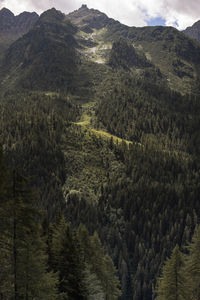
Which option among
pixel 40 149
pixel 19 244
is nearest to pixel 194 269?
pixel 19 244

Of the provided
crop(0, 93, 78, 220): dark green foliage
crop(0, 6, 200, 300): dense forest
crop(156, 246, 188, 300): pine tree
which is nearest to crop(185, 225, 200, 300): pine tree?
crop(0, 6, 200, 300): dense forest

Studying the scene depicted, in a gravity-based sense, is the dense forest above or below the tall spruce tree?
below

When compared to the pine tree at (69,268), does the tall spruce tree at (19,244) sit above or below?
above

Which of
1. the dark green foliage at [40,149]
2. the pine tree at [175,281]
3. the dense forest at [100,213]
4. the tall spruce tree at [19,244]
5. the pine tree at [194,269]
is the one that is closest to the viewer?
the tall spruce tree at [19,244]

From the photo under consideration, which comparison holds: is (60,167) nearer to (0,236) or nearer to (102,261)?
(102,261)

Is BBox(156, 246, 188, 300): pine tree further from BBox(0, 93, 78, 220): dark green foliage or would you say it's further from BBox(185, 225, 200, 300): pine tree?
BBox(0, 93, 78, 220): dark green foliage

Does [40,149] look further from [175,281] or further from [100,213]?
[175,281]

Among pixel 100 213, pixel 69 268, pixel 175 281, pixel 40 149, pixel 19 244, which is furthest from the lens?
pixel 40 149

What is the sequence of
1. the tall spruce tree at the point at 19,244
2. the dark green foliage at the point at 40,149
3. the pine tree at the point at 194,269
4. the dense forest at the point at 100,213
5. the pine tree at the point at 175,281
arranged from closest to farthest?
the tall spruce tree at the point at 19,244
the dense forest at the point at 100,213
the pine tree at the point at 175,281
the pine tree at the point at 194,269
the dark green foliage at the point at 40,149

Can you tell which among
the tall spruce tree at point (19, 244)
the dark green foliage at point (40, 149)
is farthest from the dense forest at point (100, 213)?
the dark green foliage at point (40, 149)

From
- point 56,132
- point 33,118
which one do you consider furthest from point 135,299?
point 33,118

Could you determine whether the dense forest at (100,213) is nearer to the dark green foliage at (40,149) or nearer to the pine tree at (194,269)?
the pine tree at (194,269)
